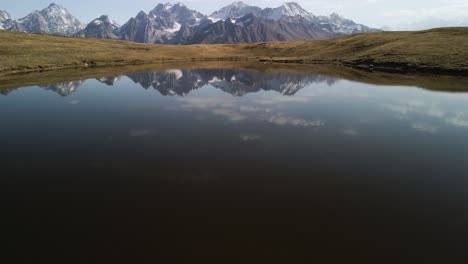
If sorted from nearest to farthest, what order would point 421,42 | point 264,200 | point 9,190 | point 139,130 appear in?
1. point 264,200
2. point 9,190
3. point 139,130
4. point 421,42

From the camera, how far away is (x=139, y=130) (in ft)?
104

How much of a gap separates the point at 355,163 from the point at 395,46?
10835cm

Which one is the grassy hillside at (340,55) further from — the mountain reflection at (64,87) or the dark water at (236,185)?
the dark water at (236,185)

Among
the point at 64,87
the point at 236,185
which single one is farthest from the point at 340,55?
the point at 236,185

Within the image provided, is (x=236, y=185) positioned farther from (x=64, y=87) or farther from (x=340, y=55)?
(x=340, y=55)

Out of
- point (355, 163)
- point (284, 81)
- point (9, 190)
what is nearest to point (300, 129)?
point (355, 163)

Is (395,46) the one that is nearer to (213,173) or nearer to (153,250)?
(213,173)

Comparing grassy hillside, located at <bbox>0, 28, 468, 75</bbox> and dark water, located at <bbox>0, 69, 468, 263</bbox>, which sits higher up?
grassy hillside, located at <bbox>0, 28, 468, 75</bbox>

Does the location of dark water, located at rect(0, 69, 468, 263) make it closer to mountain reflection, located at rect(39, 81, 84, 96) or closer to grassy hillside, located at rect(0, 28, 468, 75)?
mountain reflection, located at rect(39, 81, 84, 96)

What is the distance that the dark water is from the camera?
13289 mm

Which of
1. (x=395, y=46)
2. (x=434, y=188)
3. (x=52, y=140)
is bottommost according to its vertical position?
(x=434, y=188)

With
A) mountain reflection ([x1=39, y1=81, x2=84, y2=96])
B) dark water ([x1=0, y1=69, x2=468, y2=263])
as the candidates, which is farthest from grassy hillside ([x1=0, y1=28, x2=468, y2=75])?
dark water ([x1=0, y1=69, x2=468, y2=263])

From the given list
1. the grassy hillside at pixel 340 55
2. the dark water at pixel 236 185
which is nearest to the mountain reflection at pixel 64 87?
the dark water at pixel 236 185

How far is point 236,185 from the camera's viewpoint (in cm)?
1897
